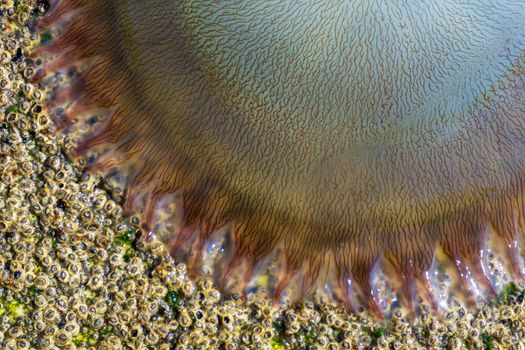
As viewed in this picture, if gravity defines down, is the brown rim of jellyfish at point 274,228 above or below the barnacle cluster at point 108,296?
above

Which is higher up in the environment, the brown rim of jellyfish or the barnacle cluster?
the brown rim of jellyfish

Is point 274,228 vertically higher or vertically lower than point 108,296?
higher

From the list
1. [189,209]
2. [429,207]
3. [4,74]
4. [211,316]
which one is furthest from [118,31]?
[429,207]
